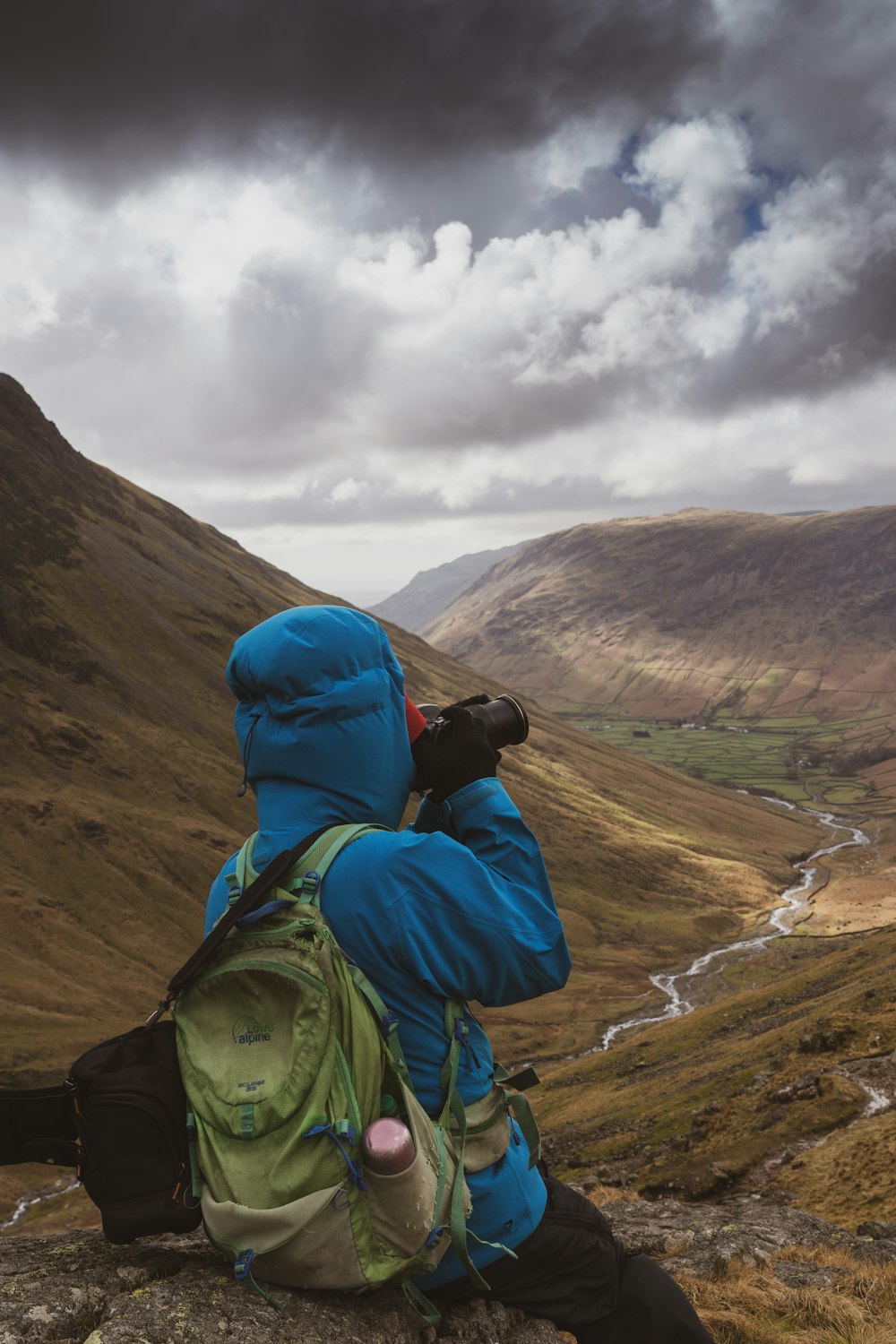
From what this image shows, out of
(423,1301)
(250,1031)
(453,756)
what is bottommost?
(423,1301)

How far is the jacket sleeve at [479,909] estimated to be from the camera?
11.3 feet

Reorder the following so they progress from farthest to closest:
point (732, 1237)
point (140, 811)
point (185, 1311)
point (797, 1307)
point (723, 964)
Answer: point (140, 811), point (723, 964), point (732, 1237), point (797, 1307), point (185, 1311)

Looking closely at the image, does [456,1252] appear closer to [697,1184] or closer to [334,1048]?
[334,1048]

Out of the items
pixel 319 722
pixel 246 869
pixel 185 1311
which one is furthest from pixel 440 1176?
pixel 319 722

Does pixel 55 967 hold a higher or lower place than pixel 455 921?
lower

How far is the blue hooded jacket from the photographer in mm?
3447

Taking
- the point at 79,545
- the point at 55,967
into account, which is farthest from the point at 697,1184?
the point at 79,545

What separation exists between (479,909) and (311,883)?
27.7 inches

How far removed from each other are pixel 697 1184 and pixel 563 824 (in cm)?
13987

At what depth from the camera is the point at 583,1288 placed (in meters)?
4.03

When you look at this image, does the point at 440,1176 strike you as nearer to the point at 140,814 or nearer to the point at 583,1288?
the point at 583,1288

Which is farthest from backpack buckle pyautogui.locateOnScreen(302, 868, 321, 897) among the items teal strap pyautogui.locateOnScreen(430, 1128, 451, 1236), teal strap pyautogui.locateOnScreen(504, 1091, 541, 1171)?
teal strap pyautogui.locateOnScreen(504, 1091, 541, 1171)

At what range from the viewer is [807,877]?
149 m

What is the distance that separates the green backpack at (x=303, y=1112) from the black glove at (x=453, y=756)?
598mm
